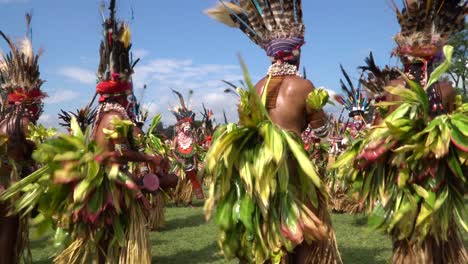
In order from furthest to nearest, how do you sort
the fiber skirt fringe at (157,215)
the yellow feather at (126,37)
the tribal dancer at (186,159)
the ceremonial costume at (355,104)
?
1. the tribal dancer at (186,159)
2. the ceremonial costume at (355,104)
3. the fiber skirt fringe at (157,215)
4. the yellow feather at (126,37)

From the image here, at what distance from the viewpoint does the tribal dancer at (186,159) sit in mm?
10484

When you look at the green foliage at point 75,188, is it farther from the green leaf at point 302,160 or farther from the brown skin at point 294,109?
the green leaf at point 302,160

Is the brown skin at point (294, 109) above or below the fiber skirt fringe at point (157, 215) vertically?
above

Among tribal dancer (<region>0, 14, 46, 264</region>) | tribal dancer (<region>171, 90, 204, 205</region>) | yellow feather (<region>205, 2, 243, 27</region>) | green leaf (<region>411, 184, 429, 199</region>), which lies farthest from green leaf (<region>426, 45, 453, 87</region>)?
tribal dancer (<region>171, 90, 204, 205</region>)

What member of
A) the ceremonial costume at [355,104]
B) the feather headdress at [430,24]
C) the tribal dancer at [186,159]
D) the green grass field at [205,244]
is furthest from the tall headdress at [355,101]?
the feather headdress at [430,24]

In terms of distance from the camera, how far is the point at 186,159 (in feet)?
34.5

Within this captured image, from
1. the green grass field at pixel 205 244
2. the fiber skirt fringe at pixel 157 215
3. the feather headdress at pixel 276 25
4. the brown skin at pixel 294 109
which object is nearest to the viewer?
the brown skin at pixel 294 109

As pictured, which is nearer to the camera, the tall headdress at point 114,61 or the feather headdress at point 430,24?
the feather headdress at point 430,24

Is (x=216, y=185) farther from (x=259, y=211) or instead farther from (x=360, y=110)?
(x=360, y=110)

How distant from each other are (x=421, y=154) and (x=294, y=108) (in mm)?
902

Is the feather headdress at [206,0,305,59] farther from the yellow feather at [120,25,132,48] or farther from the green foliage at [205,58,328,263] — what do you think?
the yellow feather at [120,25,132,48]

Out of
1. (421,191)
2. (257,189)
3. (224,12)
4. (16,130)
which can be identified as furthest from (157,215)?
(421,191)

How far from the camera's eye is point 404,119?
3.22 meters

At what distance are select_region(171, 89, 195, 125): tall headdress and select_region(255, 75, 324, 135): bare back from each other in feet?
25.5
